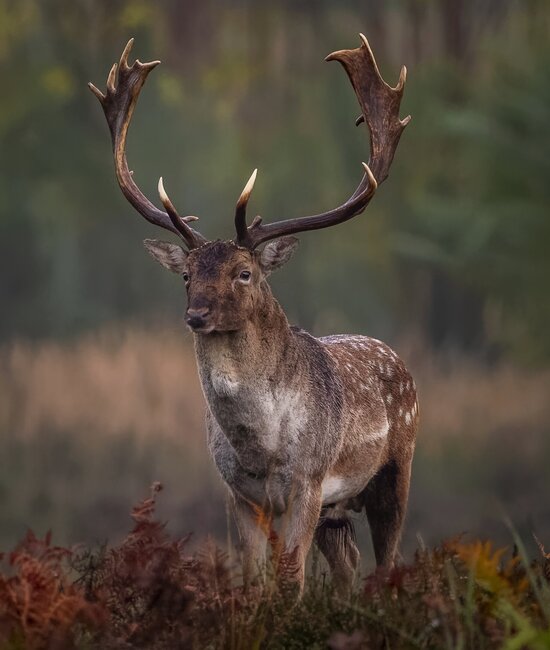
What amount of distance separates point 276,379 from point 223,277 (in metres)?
0.53

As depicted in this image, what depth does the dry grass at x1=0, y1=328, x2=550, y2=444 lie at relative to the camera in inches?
802

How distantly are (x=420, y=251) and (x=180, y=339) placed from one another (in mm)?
6468

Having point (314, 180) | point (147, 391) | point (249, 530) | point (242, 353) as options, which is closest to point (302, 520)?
point (249, 530)

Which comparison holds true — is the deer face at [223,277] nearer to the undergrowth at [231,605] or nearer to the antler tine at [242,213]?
the antler tine at [242,213]

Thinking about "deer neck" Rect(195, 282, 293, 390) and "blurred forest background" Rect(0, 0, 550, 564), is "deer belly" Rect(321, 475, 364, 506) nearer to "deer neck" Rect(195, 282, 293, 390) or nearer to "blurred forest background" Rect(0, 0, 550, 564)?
"deer neck" Rect(195, 282, 293, 390)

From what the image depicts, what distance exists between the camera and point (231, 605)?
612cm

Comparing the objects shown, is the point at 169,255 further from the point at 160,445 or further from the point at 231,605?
the point at 160,445

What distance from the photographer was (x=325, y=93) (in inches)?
1240

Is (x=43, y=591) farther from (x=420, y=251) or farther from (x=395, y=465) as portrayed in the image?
(x=420, y=251)

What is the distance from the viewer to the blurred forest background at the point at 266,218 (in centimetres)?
2012

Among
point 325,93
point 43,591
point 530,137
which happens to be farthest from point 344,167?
point 43,591

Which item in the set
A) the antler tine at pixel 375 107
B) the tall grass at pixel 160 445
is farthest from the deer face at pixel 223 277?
the tall grass at pixel 160 445

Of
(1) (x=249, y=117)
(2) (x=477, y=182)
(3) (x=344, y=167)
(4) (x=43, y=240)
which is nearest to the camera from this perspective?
(2) (x=477, y=182)

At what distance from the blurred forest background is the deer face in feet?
30.1
